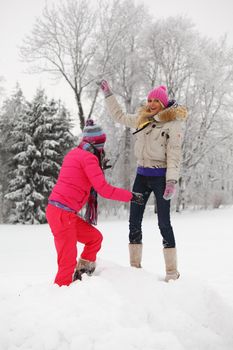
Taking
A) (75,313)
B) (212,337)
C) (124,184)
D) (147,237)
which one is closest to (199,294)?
(212,337)

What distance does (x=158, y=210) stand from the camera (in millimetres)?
4027

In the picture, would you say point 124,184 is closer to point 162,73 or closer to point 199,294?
point 162,73

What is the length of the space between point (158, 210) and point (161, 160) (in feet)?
1.72

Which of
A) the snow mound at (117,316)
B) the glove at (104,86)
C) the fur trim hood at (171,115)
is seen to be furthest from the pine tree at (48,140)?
the snow mound at (117,316)

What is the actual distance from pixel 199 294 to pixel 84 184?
1468 mm

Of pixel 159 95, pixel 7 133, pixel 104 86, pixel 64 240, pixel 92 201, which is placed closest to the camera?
pixel 64 240

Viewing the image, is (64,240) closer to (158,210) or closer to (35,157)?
(158,210)

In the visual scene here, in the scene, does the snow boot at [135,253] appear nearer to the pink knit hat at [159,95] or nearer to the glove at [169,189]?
the glove at [169,189]

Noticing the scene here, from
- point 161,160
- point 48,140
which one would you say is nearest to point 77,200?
point 161,160

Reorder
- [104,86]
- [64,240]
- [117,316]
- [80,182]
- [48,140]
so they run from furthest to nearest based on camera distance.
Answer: [48,140] < [104,86] < [80,182] < [64,240] < [117,316]

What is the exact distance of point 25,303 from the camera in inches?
128

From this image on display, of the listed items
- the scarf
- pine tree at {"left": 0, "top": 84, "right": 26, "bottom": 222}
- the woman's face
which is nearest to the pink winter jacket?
the scarf

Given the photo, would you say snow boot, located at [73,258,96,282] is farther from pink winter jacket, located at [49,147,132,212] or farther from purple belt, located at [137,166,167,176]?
purple belt, located at [137,166,167,176]

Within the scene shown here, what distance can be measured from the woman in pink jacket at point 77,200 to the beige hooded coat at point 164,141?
47cm
